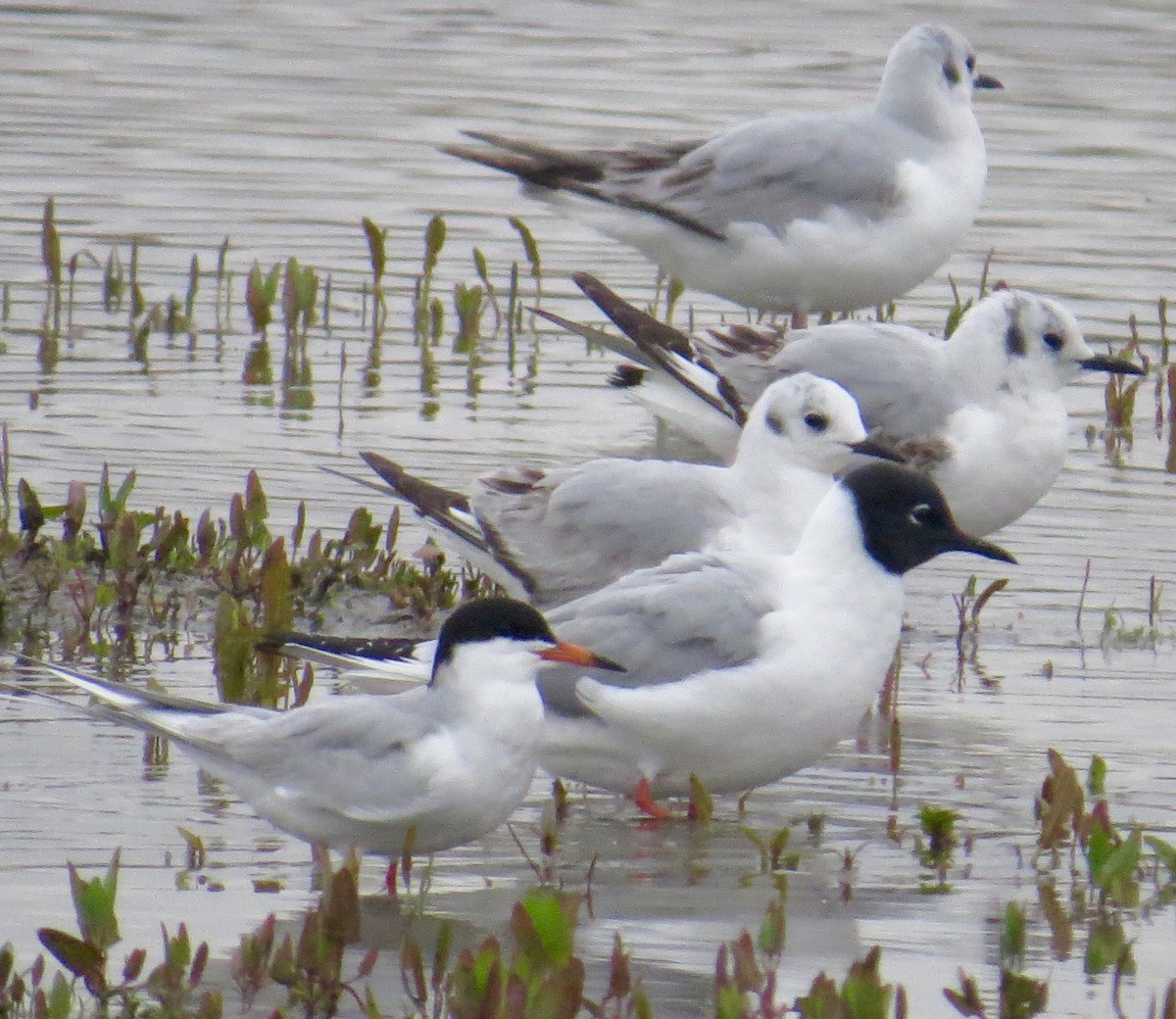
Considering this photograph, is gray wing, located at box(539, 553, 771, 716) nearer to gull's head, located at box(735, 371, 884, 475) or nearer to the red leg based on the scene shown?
the red leg

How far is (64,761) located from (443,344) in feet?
19.2

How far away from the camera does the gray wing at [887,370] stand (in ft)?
31.4

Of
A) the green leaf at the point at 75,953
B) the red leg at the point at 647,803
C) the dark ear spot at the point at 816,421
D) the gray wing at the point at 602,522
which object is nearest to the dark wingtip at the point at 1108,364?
the dark ear spot at the point at 816,421

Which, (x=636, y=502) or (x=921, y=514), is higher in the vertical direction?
(x=921, y=514)

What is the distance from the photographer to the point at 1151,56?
20.3m

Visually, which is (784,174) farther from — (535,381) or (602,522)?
(602,522)

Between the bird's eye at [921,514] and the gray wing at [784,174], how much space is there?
4950mm

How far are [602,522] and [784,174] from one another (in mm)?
4362

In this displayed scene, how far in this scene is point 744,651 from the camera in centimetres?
687

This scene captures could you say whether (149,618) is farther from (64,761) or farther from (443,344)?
(443,344)

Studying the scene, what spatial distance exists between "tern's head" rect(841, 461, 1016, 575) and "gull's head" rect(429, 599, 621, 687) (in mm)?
1216

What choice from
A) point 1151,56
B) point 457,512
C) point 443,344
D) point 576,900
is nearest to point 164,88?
point 443,344

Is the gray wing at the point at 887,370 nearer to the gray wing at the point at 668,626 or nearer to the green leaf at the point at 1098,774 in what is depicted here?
the gray wing at the point at 668,626

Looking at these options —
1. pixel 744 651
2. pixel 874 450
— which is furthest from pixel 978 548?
pixel 874 450
